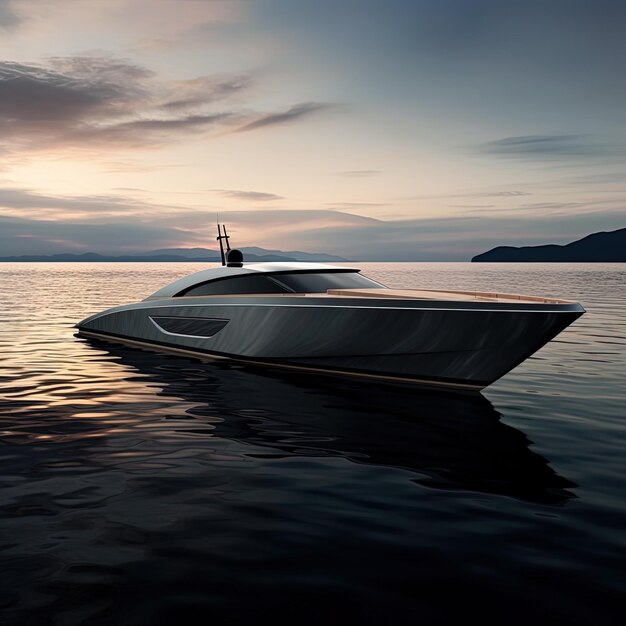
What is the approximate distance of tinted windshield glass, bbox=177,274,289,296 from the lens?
431 inches

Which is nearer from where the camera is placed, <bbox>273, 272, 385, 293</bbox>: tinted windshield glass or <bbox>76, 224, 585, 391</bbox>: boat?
<bbox>76, 224, 585, 391</bbox>: boat

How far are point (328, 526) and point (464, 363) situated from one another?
5257mm

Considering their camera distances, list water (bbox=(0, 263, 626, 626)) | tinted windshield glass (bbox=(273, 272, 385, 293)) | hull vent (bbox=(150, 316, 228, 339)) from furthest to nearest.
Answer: hull vent (bbox=(150, 316, 228, 339)) → tinted windshield glass (bbox=(273, 272, 385, 293)) → water (bbox=(0, 263, 626, 626))

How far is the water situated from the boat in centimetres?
59

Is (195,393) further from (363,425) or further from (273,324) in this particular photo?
(363,425)

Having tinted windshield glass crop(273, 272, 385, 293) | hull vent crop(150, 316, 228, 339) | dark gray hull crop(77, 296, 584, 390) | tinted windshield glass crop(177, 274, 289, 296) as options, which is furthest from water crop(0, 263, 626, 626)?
hull vent crop(150, 316, 228, 339)

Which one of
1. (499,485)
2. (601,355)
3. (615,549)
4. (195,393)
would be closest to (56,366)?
(195,393)

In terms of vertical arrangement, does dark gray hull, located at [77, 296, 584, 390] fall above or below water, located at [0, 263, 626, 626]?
above

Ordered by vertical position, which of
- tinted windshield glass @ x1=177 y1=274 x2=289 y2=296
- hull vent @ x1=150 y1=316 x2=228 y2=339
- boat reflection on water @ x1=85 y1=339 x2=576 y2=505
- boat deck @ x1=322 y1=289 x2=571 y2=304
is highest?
tinted windshield glass @ x1=177 y1=274 x2=289 y2=296

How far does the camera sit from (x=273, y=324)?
10.5 metres

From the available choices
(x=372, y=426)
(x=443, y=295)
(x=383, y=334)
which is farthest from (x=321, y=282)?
(x=372, y=426)

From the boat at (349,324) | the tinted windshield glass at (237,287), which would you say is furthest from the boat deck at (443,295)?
the tinted windshield glass at (237,287)

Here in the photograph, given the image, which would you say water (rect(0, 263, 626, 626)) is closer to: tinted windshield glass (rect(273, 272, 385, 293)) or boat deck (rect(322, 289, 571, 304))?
boat deck (rect(322, 289, 571, 304))

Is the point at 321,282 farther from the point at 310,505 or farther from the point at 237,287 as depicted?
the point at 310,505
